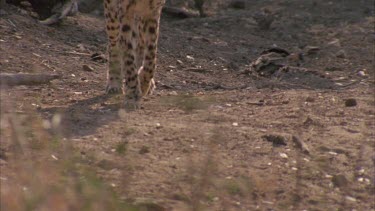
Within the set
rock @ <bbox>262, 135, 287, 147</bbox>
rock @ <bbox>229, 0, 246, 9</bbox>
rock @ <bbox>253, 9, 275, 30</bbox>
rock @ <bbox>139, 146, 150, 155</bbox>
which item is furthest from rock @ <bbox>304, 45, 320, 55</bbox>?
rock @ <bbox>139, 146, 150, 155</bbox>

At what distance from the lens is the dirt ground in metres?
5.54

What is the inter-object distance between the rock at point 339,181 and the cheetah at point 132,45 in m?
2.51

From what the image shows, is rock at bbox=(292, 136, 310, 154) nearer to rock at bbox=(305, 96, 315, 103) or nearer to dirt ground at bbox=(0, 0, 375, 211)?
dirt ground at bbox=(0, 0, 375, 211)

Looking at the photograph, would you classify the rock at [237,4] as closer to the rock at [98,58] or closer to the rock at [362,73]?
the rock at [362,73]

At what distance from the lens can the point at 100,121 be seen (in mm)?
6992

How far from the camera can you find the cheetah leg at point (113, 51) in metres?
8.90

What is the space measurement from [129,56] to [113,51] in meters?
0.82

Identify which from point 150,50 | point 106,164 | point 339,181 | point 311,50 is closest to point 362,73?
point 311,50

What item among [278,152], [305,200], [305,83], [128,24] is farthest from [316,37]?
[305,200]

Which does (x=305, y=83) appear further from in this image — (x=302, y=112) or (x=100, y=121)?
(x=100, y=121)

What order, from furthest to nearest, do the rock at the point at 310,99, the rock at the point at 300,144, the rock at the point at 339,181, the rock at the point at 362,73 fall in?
the rock at the point at 362,73 < the rock at the point at 310,99 < the rock at the point at 300,144 < the rock at the point at 339,181

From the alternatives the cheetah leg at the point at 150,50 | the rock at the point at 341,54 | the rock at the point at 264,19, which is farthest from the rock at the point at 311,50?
the cheetah leg at the point at 150,50

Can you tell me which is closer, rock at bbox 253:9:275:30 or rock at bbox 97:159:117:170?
rock at bbox 97:159:117:170

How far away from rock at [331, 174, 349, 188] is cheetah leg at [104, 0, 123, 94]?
3.31m
